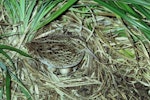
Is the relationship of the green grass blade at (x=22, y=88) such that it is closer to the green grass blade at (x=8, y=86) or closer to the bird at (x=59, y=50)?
the green grass blade at (x=8, y=86)

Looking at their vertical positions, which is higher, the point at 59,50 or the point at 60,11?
the point at 60,11

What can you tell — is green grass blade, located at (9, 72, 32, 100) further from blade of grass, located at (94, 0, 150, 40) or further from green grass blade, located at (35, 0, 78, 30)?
blade of grass, located at (94, 0, 150, 40)

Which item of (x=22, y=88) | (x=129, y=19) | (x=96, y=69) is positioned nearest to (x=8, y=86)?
(x=22, y=88)

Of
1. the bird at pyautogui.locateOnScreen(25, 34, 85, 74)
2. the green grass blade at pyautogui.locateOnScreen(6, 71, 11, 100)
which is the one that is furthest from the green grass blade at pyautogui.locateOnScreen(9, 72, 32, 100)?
the bird at pyautogui.locateOnScreen(25, 34, 85, 74)

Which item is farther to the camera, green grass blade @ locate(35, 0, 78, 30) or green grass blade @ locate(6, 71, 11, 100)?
green grass blade @ locate(35, 0, 78, 30)

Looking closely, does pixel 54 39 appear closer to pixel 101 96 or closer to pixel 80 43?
pixel 80 43

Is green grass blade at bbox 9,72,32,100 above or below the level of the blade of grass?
below

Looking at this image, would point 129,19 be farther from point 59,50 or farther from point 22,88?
point 22,88

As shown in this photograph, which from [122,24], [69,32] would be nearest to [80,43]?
[69,32]

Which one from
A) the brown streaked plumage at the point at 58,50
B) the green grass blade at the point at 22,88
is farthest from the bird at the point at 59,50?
the green grass blade at the point at 22,88
